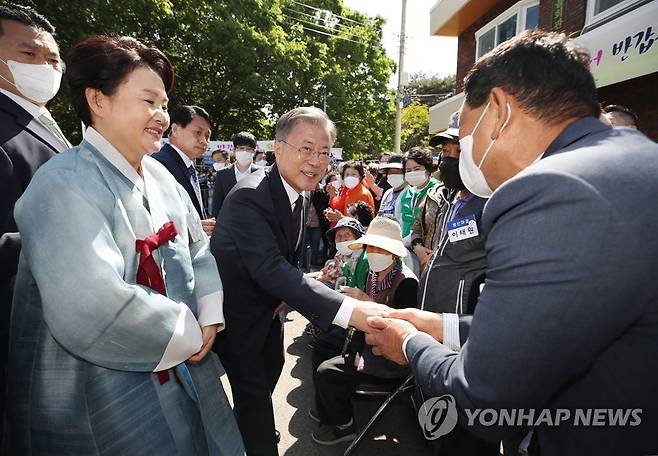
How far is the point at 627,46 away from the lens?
19.5 ft

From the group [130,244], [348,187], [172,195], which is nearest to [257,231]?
[172,195]

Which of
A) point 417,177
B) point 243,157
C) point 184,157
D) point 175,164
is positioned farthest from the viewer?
point 243,157

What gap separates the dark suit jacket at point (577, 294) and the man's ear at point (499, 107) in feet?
0.75

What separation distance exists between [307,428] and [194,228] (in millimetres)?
2070

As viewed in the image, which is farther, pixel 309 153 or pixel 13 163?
pixel 309 153

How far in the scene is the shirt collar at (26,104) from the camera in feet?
6.08

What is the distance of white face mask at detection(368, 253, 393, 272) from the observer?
10.0ft

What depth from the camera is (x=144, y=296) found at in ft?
3.66

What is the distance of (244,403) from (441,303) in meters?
1.35

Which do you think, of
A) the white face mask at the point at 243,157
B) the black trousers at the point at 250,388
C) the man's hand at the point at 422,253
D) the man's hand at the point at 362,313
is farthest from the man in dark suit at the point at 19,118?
the white face mask at the point at 243,157

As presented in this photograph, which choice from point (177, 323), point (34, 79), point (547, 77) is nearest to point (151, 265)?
point (177, 323)

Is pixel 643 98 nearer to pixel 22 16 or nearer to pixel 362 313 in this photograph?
pixel 362 313

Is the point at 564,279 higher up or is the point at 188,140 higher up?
the point at 188,140

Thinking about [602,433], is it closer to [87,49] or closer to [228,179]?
[87,49]
